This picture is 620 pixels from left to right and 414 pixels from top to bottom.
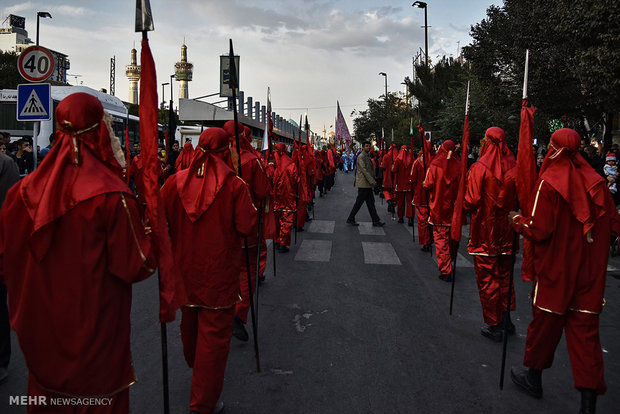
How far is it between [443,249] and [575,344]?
12.7 feet

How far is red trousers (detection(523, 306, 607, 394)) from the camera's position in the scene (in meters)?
3.27

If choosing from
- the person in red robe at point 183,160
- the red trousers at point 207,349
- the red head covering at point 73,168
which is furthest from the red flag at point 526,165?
the person in red robe at point 183,160

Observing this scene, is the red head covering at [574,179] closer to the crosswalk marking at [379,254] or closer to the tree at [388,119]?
the crosswalk marking at [379,254]

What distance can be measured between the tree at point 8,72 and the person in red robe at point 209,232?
4433 cm

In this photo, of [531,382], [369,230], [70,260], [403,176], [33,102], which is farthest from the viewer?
[403,176]

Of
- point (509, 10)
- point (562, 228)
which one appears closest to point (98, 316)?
point (562, 228)

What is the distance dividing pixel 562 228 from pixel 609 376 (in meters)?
1.63

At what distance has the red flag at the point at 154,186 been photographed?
8.21 ft

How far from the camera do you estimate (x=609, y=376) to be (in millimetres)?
4109

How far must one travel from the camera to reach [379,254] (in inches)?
348

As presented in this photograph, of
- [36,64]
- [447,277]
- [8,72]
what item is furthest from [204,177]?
→ [8,72]

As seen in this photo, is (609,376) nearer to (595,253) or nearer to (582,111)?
(595,253)

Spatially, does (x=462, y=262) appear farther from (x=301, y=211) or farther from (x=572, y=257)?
(x=572, y=257)

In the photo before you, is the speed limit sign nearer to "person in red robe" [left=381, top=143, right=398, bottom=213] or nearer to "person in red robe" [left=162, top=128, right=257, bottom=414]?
"person in red robe" [left=162, top=128, right=257, bottom=414]
